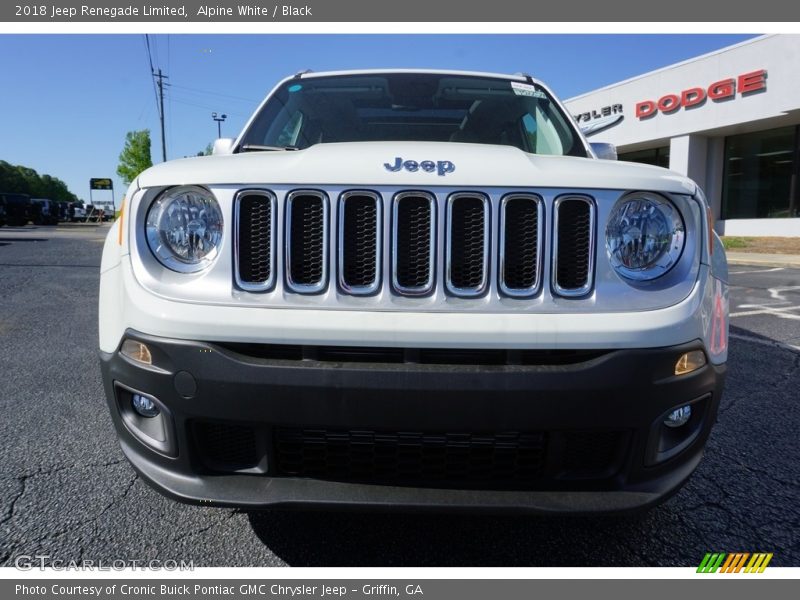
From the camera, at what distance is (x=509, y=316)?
5.34 ft

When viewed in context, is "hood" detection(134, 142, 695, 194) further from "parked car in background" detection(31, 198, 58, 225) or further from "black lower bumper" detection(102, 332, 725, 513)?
"parked car in background" detection(31, 198, 58, 225)

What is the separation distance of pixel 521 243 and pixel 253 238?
80 centimetres

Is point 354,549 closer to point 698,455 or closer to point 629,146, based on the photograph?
point 698,455

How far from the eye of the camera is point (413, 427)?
63.1 inches

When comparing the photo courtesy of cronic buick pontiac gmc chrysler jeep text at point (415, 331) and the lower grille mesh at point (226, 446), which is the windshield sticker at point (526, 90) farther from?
the lower grille mesh at point (226, 446)

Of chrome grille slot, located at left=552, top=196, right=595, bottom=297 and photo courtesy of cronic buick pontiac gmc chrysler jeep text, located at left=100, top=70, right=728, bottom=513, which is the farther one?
chrome grille slot, located at left=552, top=196, right=595, bottom=297

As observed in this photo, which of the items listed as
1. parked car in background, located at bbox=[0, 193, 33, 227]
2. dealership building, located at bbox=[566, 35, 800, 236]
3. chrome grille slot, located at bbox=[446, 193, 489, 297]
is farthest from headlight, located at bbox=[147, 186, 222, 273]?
parked car in background, located at bbox=[0, 193, 33, 227]

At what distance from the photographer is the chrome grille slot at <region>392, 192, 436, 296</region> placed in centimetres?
169

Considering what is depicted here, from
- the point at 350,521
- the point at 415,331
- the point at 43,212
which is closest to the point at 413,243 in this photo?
the point at 415,331

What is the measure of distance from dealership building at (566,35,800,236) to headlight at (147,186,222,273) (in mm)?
18876

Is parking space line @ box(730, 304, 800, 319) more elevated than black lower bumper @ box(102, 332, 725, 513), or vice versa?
black lower bumper @ box(102, 332, 725, 513)

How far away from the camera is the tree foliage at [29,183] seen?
8762 cm

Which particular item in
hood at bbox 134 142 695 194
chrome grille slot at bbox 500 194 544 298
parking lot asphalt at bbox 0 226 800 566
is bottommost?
parking lot asphalt at bbox 0 226 800 566

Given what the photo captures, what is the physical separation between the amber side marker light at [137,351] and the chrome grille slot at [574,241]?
4.00 ft
